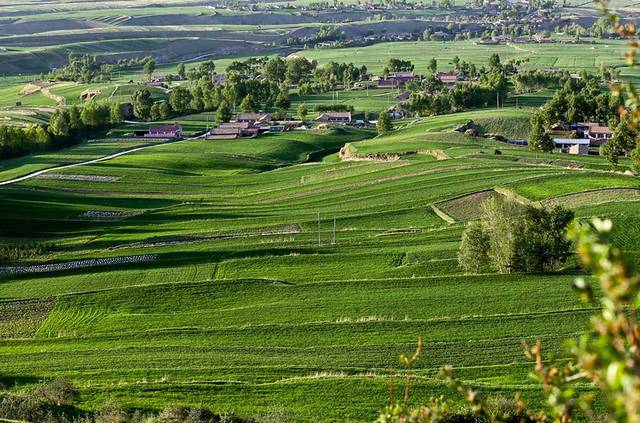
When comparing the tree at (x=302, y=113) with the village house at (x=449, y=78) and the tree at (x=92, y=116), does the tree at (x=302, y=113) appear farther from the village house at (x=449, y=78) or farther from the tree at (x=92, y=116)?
the village house at (x=449, y=78)

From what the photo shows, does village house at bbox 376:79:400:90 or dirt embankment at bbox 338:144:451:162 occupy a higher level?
dirt embankment at bbox 338:144:451:162

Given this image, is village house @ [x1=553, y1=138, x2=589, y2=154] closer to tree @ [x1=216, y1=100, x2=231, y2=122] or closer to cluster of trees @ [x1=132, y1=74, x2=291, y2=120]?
tree @ [x1=216, y1=100, x2=231, y2=122]

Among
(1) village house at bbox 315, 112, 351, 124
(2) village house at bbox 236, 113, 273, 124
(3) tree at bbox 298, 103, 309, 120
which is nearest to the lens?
(2) village house at bbox 236, 113, 273, 124

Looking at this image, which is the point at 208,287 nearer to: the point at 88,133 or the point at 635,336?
the point at 635,336

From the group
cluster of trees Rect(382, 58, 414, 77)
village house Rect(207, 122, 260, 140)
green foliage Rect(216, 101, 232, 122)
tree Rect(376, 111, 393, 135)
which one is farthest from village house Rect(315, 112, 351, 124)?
cluster of trees Rect(382, 58, 414, 77)

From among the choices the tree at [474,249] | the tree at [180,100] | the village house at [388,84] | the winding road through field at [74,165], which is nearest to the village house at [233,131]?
the winding road through field at [74,165]

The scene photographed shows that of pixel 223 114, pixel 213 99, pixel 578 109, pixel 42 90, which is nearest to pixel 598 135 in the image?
pixel 578 109

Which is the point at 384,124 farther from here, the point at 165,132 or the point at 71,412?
the point at 71,412
